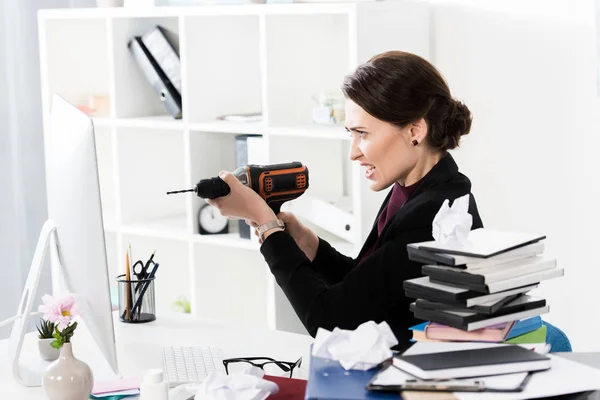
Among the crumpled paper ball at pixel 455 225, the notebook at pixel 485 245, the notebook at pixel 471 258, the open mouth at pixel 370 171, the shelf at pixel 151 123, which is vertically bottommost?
the notebook at pixel 471 258

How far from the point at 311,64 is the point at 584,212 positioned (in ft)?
3.15

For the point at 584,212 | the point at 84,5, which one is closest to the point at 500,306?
the point at 584,212

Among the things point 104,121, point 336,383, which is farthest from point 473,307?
point 104,121

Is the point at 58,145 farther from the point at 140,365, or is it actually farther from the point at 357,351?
the point at 357,351

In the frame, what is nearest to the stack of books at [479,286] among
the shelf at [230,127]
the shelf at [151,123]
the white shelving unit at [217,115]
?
the white shelving unit at [217,115]

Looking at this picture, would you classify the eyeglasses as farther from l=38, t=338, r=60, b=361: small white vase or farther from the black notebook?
the black notebook

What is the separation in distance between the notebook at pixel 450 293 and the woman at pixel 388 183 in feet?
1.48

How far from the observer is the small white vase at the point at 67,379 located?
1.67 metres

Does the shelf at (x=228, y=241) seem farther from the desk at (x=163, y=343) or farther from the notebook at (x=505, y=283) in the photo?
the notebook at (x=505, y=283)

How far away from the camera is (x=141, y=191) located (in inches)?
134

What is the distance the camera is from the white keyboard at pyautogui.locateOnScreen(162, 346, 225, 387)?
1.92 metres

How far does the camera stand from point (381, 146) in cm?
200

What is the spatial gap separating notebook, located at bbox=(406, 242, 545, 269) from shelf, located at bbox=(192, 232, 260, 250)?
159 cm

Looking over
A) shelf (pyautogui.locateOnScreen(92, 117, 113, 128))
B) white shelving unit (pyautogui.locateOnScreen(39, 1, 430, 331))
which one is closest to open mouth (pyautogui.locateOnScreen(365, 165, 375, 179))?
white shelving unit (pyautogui.locateOnScreen(39, 1, 430, 331))
